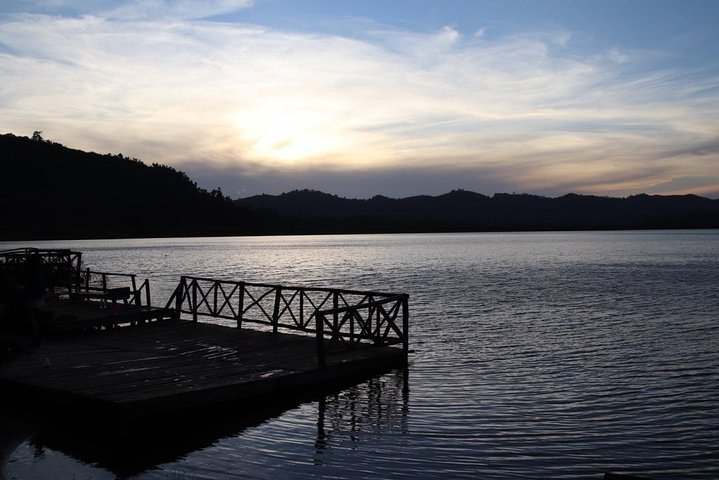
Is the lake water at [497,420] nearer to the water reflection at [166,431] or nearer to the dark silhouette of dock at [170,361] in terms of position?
the water reflection at [166,431]

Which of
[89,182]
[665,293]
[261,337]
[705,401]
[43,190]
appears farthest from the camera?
[89,182]

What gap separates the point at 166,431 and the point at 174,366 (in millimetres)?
2680

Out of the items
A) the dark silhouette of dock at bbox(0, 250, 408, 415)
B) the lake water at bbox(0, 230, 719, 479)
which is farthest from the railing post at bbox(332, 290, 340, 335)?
the lake water at bbox(0, 230, 719, 479)

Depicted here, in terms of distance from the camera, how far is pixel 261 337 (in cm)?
1936

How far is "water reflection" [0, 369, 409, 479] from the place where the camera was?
35.9 feet

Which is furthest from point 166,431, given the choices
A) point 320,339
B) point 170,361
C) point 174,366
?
point 320,339

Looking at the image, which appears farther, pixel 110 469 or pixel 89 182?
pixel 89 182

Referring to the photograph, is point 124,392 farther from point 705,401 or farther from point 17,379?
point 705,401

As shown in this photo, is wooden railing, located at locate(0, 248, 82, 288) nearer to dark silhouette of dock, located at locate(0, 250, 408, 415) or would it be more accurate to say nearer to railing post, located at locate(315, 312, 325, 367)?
dark silhouette of dock, located at locate(0, 250, 408, 415)

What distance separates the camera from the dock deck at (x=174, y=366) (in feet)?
40.4

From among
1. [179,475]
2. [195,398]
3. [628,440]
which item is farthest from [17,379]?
[628,440]

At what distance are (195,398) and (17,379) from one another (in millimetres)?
3976

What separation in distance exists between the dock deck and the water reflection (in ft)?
1.55

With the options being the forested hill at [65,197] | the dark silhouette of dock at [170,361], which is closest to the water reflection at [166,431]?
the dark silhouette of dock at [170,361]
